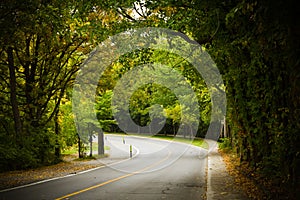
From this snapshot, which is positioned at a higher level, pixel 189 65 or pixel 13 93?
pixel 189 65

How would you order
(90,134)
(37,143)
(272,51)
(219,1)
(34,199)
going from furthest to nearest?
(90,134) < (37,143) < (34,199) < (219,1) < (272,51)

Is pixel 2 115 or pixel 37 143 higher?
pixel 2 115

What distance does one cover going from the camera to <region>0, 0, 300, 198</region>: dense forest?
6863mm

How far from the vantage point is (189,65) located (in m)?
18.7

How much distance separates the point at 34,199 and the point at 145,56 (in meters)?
7.01

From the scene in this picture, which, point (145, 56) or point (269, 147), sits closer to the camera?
point (269, 147)

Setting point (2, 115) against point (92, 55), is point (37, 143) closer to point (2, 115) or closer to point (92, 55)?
point (2, 115)

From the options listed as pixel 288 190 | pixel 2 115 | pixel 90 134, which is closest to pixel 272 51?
pixel 288 190

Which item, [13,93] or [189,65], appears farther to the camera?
[13,93]

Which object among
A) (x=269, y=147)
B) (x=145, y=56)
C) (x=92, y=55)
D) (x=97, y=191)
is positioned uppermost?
(x=92, y=55)

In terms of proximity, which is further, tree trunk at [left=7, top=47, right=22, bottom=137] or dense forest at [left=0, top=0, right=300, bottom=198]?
tree trunk at [left=7, top=47, right=22, bottom=137]

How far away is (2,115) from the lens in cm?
2277

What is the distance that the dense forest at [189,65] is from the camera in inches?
270

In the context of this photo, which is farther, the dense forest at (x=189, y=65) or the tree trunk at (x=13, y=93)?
the tree trunk at (x=13, y=93)
